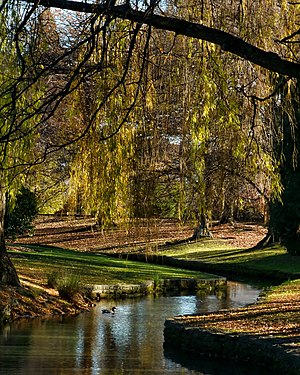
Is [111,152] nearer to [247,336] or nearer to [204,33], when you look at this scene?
[204,33]

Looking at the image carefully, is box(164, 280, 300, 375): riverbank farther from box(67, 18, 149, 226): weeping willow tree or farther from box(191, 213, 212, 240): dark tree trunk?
box(191, 213, 212, 240): dark tree trunk

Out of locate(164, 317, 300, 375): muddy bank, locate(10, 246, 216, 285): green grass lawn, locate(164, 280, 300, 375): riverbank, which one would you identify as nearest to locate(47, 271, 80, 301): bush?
locate(10, 246, 216, 285): green grass lawn

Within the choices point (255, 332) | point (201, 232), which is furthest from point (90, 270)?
point (201, 232)

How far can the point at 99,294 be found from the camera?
18.7 m

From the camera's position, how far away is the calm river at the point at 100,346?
10305 mm

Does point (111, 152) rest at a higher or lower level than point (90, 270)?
higher

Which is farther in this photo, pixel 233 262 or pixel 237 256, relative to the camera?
pixel 237 256

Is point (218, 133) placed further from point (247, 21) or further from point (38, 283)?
point (38, 283)

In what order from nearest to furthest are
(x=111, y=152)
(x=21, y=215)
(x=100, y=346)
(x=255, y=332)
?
1. (x=111, y=152)
2. (x=255, y=332)
3. (x=100, y=346)
4. (x=21, y=215)

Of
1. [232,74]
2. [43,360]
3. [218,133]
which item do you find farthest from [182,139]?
[43,360]

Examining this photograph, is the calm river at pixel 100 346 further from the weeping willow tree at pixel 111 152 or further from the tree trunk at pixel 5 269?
the weeping willow tree at pixel 111 152

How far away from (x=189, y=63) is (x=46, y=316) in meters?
8.56

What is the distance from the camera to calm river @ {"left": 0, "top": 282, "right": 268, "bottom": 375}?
10.3 metres

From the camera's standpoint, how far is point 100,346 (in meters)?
12.1
